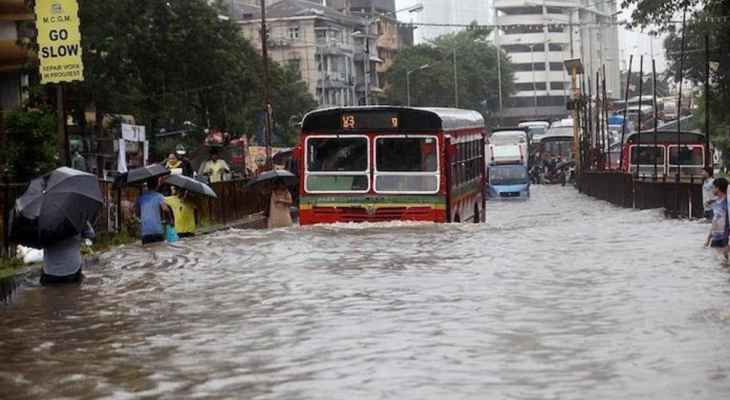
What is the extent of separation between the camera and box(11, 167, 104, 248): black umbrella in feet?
54.3

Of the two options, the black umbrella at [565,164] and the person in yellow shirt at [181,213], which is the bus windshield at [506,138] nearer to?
the black umbrella at [565,164]

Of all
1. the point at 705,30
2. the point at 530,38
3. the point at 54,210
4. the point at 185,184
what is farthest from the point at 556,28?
the point at 54,210

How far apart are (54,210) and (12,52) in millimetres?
22714

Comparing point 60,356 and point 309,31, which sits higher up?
point 309,31

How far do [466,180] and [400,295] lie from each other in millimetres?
12781

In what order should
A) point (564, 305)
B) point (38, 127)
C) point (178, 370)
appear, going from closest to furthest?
point (178, 370) < point (564, 305) < point (38, 127)

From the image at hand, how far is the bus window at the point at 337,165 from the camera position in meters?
24.9

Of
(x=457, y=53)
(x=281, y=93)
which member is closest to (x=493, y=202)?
(x=281, y=93)

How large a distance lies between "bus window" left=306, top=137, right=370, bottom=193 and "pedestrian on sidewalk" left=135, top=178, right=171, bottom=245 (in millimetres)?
4433

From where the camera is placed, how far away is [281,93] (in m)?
82.1

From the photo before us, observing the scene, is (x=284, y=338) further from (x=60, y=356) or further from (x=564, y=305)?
(x=564, y=305)

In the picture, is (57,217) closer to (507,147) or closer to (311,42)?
(507,147)

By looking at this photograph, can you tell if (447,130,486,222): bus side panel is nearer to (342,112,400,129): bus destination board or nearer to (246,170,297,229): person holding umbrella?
(342,112,400,129): bus destination board

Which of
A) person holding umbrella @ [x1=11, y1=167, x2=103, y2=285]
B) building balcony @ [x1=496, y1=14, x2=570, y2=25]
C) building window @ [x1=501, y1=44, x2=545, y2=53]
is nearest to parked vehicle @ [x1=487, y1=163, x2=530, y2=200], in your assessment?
person holding umbrella @ [x1=11, y1=167, x2=103, y2=285]
